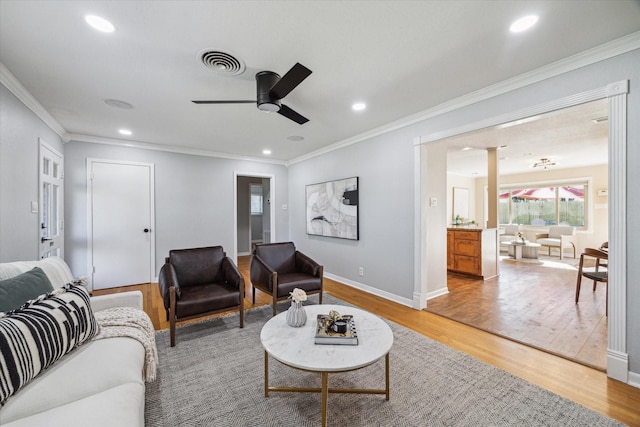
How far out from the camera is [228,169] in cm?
536

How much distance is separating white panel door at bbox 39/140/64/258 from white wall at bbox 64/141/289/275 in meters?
0.18

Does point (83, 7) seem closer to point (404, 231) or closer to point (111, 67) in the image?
point (111, 67)

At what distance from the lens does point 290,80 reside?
6.10ft

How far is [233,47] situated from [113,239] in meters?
3.99

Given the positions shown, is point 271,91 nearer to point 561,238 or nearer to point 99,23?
point 99,23

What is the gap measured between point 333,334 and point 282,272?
6.78ft

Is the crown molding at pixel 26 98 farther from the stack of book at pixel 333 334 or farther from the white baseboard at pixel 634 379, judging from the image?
the white baseboard at pixel 634 379

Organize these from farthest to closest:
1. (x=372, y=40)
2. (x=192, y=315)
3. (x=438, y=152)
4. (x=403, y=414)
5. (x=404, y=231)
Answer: (x=438, y=152)
(x=404, y=231)
(x=192, y=315)
(x=372, y=40)
(x=403, y=414)

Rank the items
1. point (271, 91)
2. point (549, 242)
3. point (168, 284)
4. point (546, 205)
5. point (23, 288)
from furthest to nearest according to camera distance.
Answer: point (546, 205) < point (549, 242) < point (168, 284) < point (271, 91) < point (23, 288)

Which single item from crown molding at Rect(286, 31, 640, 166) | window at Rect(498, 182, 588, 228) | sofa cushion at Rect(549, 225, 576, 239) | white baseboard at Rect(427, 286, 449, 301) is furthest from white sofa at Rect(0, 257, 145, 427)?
window at Rect(498, 182, 588, 228)

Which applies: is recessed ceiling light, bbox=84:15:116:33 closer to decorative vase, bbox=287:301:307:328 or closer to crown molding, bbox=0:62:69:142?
crown molding, bbox=0:62:69:142

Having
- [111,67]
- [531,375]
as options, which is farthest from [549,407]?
[111,67]

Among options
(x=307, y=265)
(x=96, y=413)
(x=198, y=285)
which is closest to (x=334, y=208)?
(x=307, y=265)

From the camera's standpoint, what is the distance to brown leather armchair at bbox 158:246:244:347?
97.9 inches
